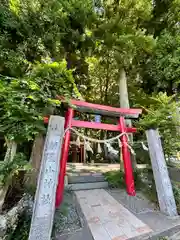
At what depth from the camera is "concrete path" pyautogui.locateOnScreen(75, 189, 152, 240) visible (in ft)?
7.91

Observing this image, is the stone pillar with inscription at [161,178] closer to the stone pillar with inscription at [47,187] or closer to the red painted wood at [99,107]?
the red painted wood at [99,107]

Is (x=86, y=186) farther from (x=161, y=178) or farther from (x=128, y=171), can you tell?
(x=161, y=178)

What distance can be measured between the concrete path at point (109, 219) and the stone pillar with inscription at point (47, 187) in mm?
840

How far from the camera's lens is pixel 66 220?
2797mm

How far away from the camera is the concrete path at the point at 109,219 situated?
2.41 metres

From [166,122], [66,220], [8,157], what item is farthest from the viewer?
[166,122]

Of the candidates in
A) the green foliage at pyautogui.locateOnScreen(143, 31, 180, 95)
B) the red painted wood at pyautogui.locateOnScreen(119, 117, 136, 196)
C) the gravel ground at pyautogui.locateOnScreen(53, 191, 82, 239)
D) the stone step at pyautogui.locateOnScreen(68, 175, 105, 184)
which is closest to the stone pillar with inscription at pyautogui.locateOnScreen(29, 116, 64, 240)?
the gravel ground at pyautogui.locateOnScreen(53, 191, 82, 239)

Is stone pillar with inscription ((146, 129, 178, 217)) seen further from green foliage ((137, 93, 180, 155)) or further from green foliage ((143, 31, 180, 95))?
green foliage ((143, 31, 180, 95))

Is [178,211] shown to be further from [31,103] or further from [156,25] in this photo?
[156,25]

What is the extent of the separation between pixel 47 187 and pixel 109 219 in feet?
4.91

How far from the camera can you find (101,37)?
4.97 meters

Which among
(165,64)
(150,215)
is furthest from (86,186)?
(165,64)

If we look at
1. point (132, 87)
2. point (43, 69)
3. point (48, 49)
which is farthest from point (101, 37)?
point (43, 69)

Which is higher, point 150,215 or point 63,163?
point 63,163
